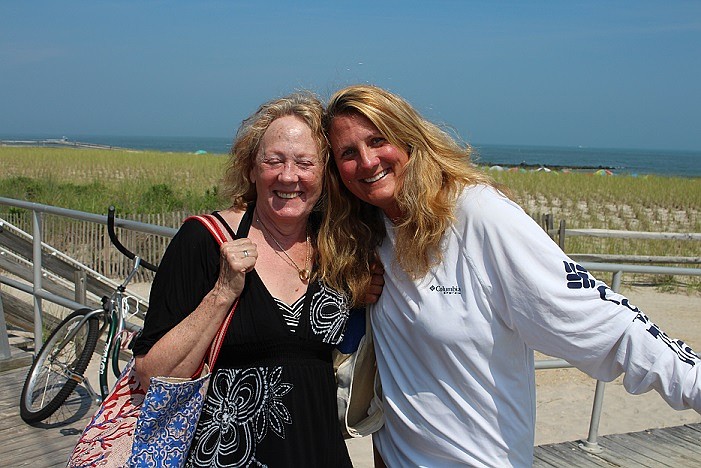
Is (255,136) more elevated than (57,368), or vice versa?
(255,136)

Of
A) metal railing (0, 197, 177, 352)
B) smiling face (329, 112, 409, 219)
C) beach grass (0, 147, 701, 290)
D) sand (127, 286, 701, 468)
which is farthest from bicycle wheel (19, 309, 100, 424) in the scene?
smiling face (329, 112, 409, 219)

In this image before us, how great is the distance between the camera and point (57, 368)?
447 centimetres

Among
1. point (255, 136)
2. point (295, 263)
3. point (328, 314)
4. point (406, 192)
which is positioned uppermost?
point (255, 136)

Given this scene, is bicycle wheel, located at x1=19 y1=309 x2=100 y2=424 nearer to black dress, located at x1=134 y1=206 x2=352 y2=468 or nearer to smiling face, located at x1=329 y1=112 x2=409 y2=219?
black dress, located at x1=134 y1=206 x2=352 y2=468

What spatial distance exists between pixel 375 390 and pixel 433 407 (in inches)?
10.9

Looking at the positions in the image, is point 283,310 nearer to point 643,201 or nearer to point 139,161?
point 643,201

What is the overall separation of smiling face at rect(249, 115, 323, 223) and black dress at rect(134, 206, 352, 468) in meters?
0.22

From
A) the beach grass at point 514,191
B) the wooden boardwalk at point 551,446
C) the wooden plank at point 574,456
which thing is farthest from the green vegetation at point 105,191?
the wooden plank at point 574,456

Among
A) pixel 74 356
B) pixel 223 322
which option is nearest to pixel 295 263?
pixel 223 322

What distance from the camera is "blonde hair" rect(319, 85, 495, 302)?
5.94 feet

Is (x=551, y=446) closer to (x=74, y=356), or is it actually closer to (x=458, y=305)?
(x=458, y=305)

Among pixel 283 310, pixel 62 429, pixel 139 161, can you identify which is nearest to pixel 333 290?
pixel 283 310

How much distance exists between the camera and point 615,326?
166 cm

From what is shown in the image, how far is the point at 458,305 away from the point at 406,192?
314 millimetres
